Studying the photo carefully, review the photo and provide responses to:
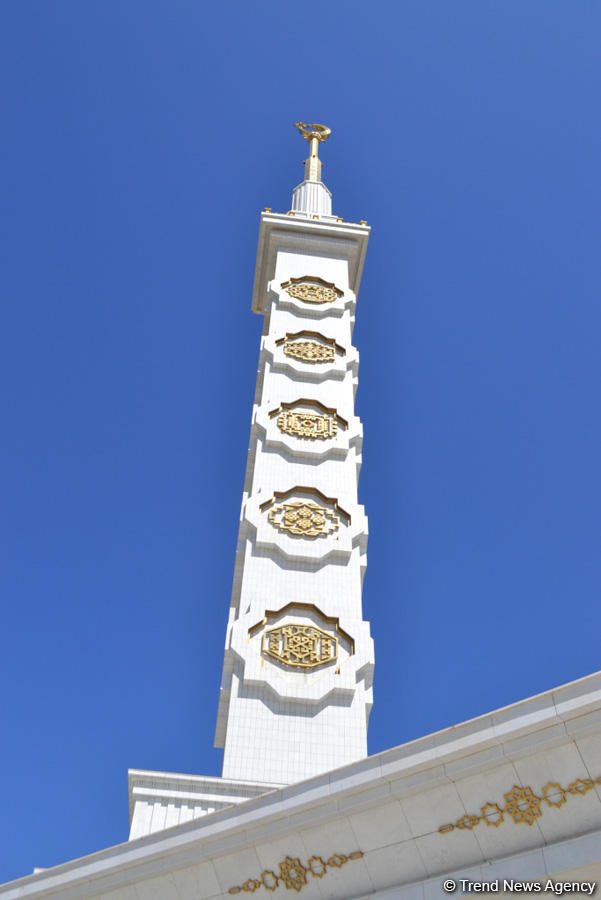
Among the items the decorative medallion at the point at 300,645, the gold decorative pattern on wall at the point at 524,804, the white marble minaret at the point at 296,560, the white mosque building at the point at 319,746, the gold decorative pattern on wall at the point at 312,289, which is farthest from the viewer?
the gold decorative pattern on wall at the point at 312,289

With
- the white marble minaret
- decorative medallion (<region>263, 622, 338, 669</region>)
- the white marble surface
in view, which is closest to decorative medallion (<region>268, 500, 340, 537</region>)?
the white marble minaret

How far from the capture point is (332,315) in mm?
21719

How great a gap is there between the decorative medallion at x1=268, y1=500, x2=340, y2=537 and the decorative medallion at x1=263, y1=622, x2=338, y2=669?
214cm

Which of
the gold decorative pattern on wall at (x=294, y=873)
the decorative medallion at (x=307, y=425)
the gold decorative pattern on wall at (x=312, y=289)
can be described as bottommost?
the gold decorative pattern on wall at (x=294, y=873)

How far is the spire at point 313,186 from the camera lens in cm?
2447

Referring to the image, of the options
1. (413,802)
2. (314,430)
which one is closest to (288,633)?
(314,430)

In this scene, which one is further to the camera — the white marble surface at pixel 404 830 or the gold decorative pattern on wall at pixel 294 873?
the gold decorative pattern on wall at pixel 294 873

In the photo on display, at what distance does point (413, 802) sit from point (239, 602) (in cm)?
877

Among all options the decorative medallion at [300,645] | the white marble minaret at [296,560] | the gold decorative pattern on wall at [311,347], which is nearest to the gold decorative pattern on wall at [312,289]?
the white marble minaret at [296,560]

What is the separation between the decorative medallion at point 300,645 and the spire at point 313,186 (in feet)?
42.0

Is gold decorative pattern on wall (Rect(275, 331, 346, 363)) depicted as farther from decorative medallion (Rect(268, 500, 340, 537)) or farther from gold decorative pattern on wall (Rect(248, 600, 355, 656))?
gold decorative pattern on wall (Rect(248, 600, 355, 656))

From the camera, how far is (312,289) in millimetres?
22156

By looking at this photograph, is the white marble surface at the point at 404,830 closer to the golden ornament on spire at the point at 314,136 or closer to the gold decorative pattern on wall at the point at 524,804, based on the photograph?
the gold decorative pattern on wall at the point at 524,804

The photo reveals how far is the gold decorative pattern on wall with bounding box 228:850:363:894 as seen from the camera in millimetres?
7684
